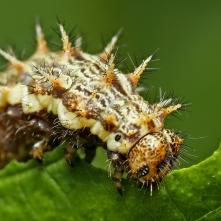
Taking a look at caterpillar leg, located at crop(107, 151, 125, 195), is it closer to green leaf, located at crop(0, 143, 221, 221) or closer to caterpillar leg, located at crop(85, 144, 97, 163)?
green leaf, located at crop(0, 143, 221, 221)

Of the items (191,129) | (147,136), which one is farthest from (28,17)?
(147,136)

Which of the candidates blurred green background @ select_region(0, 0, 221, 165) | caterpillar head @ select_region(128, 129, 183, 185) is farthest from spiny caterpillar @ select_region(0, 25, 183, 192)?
blurred green background @ select_region(0, 0, 221, 165)

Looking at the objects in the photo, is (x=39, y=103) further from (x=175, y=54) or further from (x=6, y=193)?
(x=175, y=54)

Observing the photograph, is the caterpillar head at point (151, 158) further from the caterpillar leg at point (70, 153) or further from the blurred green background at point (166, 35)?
the blurred green background at point (166, 35)

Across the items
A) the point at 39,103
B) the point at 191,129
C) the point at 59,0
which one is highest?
the point at 59,0

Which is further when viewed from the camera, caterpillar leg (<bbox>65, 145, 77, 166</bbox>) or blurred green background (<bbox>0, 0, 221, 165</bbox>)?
blurred green background (<bbox>0, 0, 221, 165</bbox>)

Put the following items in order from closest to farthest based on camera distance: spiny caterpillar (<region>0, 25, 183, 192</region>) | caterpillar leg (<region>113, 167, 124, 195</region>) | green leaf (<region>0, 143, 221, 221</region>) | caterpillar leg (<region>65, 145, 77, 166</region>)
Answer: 1. green leaf (<region>0, 143, 221, 221</region>)
2. caterpillar leg (<region>113, 167, 124, 195</region>)
3. spiny caterpillar (<region>0, 25, 183, 192</region>)
4. caterpillar leg (<region>65, 145, 77, 166</region>)
